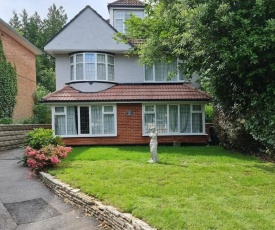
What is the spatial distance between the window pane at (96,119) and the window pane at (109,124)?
0.98 ft

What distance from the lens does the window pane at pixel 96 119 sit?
17.6 meters

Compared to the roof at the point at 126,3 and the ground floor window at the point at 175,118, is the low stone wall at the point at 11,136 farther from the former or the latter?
the roof at the point at 126,3

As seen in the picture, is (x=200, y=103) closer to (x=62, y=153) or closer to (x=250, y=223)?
(x=62, y=153)

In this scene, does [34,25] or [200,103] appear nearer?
[200,103]

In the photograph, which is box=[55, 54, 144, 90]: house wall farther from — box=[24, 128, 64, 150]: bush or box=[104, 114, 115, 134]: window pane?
box=[24, 128, 64, 150]: bush

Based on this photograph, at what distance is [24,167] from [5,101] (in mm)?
10303

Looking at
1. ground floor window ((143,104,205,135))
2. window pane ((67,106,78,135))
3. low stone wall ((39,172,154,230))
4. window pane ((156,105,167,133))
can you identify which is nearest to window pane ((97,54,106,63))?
window pane ((67,106,78,135))

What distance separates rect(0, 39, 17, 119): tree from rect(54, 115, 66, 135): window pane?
5191 mm

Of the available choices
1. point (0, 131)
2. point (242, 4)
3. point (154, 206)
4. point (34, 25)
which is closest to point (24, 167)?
point (0, 131)

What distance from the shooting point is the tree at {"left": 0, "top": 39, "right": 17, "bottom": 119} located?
20234mm

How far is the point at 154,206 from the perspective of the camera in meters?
6.00

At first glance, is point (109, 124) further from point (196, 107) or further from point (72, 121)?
point (196, 107)

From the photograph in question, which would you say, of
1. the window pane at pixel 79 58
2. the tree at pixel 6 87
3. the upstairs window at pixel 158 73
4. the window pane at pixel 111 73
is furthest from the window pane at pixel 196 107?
the tree at pixel 6 87

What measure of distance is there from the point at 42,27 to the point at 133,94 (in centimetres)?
4819
